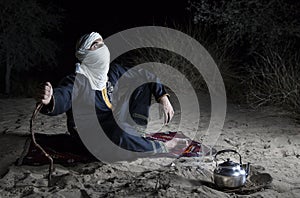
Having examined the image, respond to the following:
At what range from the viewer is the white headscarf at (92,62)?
3682mm

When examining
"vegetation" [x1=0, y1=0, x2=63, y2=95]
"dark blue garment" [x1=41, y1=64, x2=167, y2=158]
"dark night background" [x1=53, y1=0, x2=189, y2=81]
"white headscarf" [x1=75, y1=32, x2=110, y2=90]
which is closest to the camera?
"dark blue garment" [x1=41, y1=64, x2=167, y2=158]

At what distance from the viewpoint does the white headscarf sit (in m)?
3.68

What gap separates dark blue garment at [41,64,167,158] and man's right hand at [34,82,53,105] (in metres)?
0.23

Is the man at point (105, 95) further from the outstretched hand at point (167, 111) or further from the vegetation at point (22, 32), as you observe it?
the vegetation at point (22, 32)

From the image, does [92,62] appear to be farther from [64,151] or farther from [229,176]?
[229,176]

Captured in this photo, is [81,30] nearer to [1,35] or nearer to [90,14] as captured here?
[90,14]

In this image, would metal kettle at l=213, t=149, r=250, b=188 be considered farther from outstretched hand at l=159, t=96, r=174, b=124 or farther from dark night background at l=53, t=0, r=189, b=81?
dark night background at l=53, t=0, r=189, b=81

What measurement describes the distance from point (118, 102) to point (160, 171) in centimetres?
86

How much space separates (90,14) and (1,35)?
4786 millimetres

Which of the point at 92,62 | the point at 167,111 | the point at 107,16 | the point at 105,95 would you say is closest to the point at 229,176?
the point at 167,111

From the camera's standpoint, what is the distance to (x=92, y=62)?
3.71 meters

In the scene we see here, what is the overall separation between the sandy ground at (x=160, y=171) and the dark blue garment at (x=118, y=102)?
0.18 m

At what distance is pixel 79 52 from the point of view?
3.70m

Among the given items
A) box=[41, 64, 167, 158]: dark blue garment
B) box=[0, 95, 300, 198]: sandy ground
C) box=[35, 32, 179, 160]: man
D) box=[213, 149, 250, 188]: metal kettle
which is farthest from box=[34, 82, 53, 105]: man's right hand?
box=[213, 149, 250, 188]: metal kettle
